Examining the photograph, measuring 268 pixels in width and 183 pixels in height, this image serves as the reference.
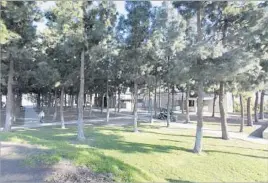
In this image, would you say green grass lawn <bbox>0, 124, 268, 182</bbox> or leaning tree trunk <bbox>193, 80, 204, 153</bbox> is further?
leaning tree trunk <bbox>193, 80, 204, 153</bbox>

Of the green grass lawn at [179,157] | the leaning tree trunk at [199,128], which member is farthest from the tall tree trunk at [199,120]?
the green grass lawn at [179,157]

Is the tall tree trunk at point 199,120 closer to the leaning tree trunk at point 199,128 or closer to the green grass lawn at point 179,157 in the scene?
the leaning tree trunk at point 199,128

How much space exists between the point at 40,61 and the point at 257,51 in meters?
14.1

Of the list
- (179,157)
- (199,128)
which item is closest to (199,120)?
(199,128)

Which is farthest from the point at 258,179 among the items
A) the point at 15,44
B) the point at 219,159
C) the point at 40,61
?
the point at 40,61

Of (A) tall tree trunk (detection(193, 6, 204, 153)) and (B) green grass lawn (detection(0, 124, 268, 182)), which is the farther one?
(A) tall tree trunk (detection(193, 6, 204, 153))

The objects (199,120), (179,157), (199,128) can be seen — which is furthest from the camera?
(199,120)

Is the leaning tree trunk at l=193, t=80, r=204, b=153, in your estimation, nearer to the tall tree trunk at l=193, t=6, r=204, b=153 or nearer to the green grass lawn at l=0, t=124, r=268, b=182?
the tall tree trunk at l=193, t=6, r=204, b=153

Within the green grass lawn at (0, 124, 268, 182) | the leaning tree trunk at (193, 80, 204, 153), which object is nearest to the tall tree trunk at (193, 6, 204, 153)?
the leaning tree trunk at (193, 80, 204, 153)

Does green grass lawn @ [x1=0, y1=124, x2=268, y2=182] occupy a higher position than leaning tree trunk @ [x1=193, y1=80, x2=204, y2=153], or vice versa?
leaning tree trunk @ [x1=193, y1=80, x2=204, y2=153]

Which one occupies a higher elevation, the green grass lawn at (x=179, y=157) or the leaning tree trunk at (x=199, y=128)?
the leaning tree trunk at (x=199, y=128)

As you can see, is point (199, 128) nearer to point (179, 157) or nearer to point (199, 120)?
point (199, 120)

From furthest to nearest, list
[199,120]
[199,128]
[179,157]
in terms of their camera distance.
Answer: [199,120]
[199,128]
[179,157]

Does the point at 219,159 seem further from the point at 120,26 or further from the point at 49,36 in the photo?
the point at 49,36
